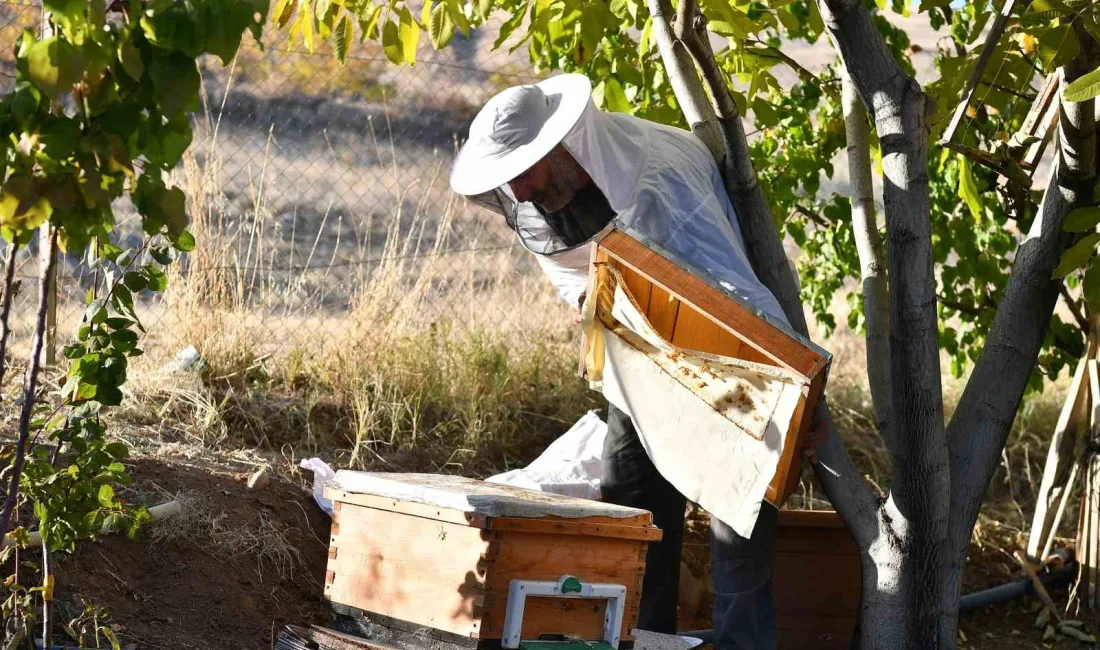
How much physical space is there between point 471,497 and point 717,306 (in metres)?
0.68

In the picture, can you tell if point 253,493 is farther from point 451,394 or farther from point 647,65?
point 647,65

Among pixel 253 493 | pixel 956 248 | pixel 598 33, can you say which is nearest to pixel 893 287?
pixel 598 33

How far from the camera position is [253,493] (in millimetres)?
3529

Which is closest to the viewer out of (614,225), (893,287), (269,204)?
(614,225)

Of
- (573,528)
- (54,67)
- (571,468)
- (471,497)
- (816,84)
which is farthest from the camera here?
(816,84)

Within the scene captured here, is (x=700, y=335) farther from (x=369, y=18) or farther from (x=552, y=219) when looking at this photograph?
(x=369, y=18)

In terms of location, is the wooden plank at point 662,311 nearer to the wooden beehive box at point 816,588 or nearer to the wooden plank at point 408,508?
the wooden plank at point 408,508

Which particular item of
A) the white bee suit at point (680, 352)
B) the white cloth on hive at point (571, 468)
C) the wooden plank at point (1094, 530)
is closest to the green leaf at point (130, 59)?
the white bee suit at point (680, 352)

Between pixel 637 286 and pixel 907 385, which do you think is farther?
pixel 907 385

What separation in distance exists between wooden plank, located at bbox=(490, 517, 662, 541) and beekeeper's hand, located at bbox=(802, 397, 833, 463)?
546 mm

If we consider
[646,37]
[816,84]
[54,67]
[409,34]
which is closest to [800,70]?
[816,84]

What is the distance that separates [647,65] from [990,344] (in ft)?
5.03

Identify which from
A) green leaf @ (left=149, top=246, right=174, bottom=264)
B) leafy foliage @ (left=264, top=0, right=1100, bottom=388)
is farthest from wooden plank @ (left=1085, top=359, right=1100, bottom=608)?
green leaf @ (left=149, top=246, right=174, bottom=264)

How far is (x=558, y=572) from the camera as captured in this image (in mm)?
2371
